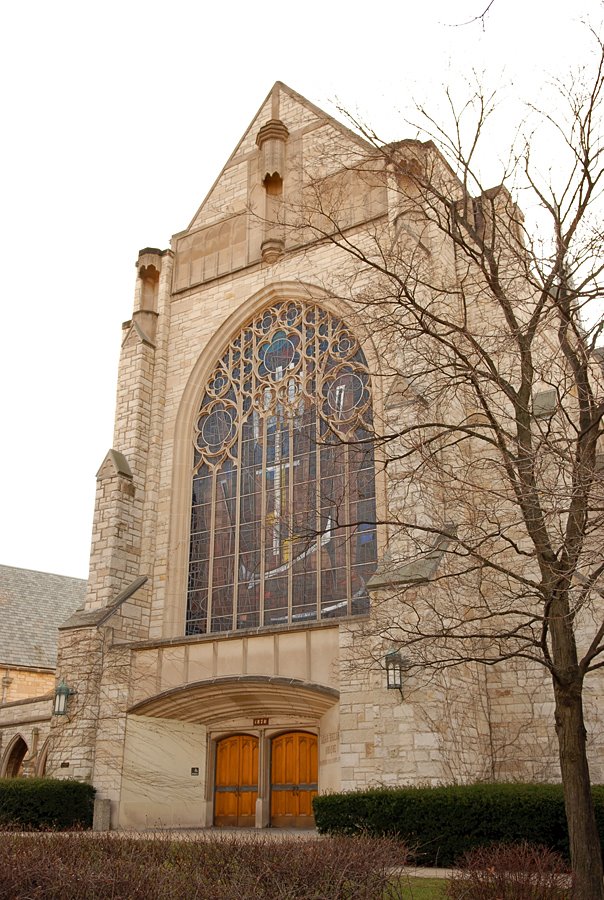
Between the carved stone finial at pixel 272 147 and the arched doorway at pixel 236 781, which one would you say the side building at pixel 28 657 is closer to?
the arched doorway at pixel 236 781

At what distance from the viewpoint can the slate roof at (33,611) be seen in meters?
32.0

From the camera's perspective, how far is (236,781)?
55.9 ft

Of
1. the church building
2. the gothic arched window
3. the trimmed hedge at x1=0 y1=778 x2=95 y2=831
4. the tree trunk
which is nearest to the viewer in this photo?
the tree trunk

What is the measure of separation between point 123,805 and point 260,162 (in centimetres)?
1518

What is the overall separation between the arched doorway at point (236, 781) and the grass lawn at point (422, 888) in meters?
8.53

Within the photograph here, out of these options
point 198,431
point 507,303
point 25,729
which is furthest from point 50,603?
point 507,303

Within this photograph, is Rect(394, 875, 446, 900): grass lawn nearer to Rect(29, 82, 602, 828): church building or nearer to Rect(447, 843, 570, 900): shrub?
Rect(447, 843, 570, 900): shrub

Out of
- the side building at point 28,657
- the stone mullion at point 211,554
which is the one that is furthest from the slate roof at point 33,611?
the stone mullion at point 211,554

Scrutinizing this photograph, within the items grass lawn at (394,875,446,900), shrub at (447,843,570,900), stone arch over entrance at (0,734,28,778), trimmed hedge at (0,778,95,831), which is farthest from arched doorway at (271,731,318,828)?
stone arch over entrance at (0,734,28,778)

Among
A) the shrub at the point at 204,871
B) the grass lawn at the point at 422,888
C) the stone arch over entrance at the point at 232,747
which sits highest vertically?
the stone arch over entrance at the point at 232,747

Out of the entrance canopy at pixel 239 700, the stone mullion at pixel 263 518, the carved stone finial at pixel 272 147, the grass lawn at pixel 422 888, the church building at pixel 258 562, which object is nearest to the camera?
the grass lawn at pixel 422 888

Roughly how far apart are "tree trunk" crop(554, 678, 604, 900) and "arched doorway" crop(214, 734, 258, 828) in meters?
9.80

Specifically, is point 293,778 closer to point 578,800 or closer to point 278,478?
point 278,478

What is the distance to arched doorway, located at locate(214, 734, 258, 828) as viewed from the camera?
16.7 m
